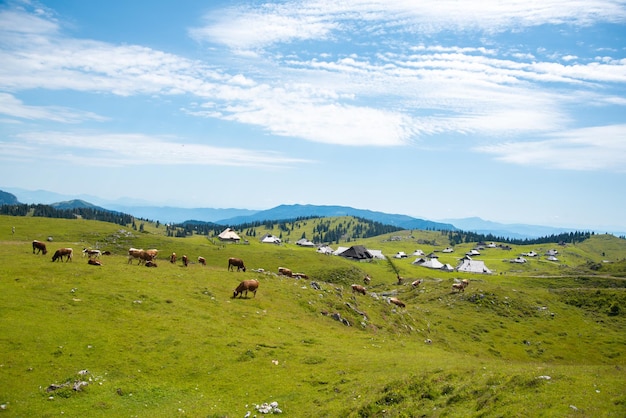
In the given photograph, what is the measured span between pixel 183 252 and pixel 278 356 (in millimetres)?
90094

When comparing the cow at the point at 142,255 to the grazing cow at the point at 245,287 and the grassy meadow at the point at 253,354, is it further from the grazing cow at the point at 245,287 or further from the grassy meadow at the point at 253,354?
the grazing cow at the point at 245,287

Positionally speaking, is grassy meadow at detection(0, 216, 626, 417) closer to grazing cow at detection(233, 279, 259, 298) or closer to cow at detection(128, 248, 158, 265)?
grazing cow at detection(233, 279, 259, 298)

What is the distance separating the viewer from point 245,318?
123ft

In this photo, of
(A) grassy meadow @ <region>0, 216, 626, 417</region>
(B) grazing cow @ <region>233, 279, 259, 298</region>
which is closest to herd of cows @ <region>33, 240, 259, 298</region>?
(B) grazing cow @ <region>233, 279, 259, 298</region>

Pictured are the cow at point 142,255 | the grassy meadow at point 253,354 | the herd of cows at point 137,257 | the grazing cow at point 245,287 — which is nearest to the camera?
the grassy meadow at point 253,354

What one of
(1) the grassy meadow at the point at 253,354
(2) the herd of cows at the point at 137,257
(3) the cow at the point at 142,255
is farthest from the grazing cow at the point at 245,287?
(3) the cow at the point at 142,255

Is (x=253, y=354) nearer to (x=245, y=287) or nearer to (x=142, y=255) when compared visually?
(x=245, y=287)

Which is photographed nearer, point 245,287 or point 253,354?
point 253,354

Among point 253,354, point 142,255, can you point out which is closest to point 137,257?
point 142,255

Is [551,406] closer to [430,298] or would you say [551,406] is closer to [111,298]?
[111,298]

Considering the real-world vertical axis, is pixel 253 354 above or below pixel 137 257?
below

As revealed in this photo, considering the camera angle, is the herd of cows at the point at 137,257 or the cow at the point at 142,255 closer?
the herd of cows at the point at 137,257

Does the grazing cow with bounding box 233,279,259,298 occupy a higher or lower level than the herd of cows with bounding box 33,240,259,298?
lower

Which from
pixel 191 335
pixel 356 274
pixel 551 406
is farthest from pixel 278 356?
pixel 356 274
